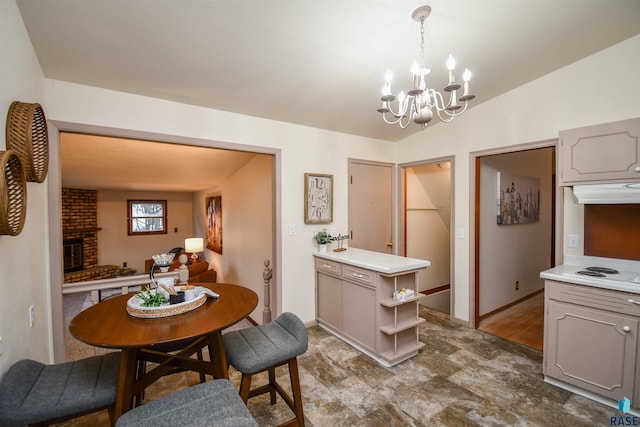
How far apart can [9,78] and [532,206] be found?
5.37 metres

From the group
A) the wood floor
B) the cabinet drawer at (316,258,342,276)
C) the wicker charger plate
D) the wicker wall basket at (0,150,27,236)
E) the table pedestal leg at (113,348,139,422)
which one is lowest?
the wood floor

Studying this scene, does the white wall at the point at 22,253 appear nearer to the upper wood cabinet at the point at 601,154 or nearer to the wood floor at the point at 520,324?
the upper wood cabinet at the point at 601,154

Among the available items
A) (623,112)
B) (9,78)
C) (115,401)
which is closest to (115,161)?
(9,78)

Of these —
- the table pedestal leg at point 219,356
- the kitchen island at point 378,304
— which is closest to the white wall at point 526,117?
the kitchen island at point 378,304

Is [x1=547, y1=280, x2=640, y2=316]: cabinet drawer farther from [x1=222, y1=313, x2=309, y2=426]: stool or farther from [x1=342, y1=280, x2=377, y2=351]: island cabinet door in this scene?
[x1=222, y1=313, x2=309, y2=426]: stool

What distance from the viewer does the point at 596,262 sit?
7.99 feet

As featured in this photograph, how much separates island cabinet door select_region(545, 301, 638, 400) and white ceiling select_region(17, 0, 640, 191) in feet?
6.15

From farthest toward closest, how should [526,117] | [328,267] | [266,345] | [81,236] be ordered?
[81,236], [328,267], [526,117], [266,345]

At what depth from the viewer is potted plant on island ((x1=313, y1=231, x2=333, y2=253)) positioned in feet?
10.8

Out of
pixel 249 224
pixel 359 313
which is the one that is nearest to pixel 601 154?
pixel 359 313

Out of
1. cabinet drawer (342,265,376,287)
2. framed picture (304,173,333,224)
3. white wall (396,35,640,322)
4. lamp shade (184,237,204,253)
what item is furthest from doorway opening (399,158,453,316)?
lamp shade (184,237,204,253)

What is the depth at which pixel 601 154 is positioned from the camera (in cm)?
211

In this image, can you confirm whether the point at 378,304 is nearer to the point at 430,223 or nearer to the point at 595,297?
the point at 595,297

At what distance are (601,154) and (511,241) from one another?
2.00 meters
